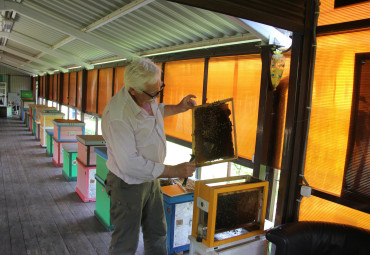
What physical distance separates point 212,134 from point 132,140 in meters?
0.74

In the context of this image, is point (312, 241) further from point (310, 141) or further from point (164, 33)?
point (164, 33)

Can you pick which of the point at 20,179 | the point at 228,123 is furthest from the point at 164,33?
the point at 20,179

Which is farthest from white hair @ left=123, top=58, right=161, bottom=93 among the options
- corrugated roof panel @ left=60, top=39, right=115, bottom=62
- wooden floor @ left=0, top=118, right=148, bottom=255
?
corrugated roof panel @ left=60, top=39, right=115, bottom=62

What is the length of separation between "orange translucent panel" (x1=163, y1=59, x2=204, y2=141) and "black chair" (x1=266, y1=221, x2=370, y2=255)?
7.10 ft

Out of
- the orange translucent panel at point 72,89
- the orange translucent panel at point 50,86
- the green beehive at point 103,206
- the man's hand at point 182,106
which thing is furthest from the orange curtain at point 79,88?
the man's hand at point 182,106

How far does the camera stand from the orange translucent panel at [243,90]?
10.4 ft

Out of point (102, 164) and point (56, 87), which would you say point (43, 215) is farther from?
point (56, 87)

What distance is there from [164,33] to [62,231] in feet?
10.0

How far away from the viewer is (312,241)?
2.18 m

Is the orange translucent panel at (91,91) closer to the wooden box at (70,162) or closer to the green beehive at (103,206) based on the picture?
the wooden box at (70,162)

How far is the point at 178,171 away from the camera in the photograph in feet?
6.43

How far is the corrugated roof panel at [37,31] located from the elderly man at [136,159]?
557 centimetres

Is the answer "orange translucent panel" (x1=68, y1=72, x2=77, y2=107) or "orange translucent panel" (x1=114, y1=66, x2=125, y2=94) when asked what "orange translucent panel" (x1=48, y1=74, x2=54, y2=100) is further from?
"orange translucent panel" (x1=114, y1=66, x2=125, y2=94)

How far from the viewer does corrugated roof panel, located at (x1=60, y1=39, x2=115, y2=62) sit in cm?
683
